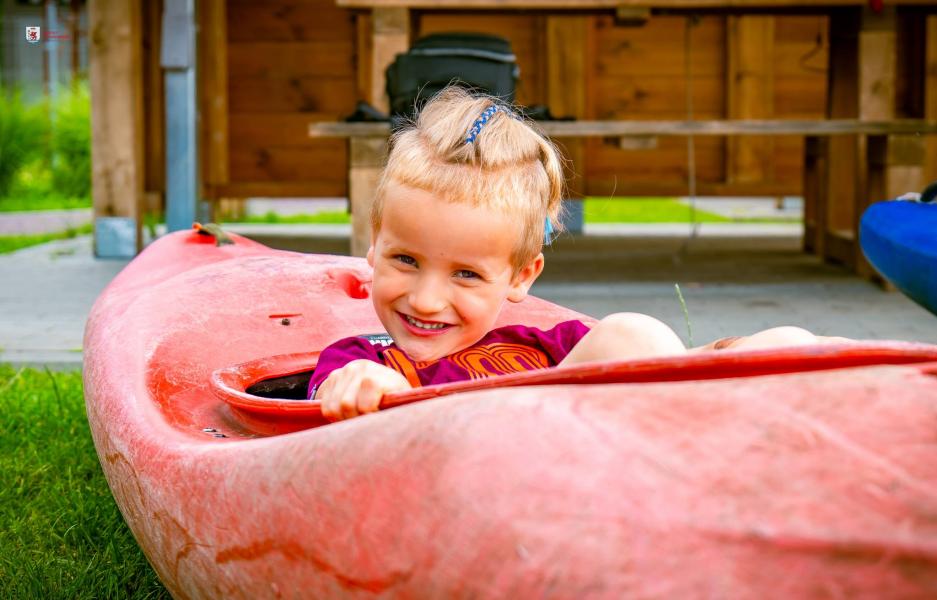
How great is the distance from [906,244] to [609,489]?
8.68 ft

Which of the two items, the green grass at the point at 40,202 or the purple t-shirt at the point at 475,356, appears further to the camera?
the green grass at the point at 40,202

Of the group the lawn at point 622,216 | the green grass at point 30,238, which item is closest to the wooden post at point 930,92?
the lawn at point 622,216

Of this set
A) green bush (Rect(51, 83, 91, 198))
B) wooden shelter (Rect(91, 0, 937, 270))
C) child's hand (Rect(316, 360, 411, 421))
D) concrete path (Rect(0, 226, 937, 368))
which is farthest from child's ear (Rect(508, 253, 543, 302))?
green bush (Rect(51, 83, 91, 198))

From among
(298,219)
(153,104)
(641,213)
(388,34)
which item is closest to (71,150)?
(298,219)

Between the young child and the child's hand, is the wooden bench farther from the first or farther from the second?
the child's hand

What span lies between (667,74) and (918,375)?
27.3 feet

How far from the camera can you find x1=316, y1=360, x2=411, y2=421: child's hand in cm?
119

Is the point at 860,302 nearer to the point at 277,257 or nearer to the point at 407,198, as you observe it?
the point at 277,257

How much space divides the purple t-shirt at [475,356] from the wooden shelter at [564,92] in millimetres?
4056

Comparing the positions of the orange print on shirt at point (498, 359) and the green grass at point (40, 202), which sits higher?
the orange print on shirt at point (498, 359)

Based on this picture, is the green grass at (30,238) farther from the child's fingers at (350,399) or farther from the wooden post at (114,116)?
the child's fingers at (350,399)

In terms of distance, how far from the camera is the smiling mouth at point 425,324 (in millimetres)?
1583

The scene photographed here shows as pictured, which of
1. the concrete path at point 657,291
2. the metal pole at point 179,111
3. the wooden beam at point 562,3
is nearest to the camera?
the concrete path at point 657,291

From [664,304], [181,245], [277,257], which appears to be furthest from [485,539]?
[664,304]
